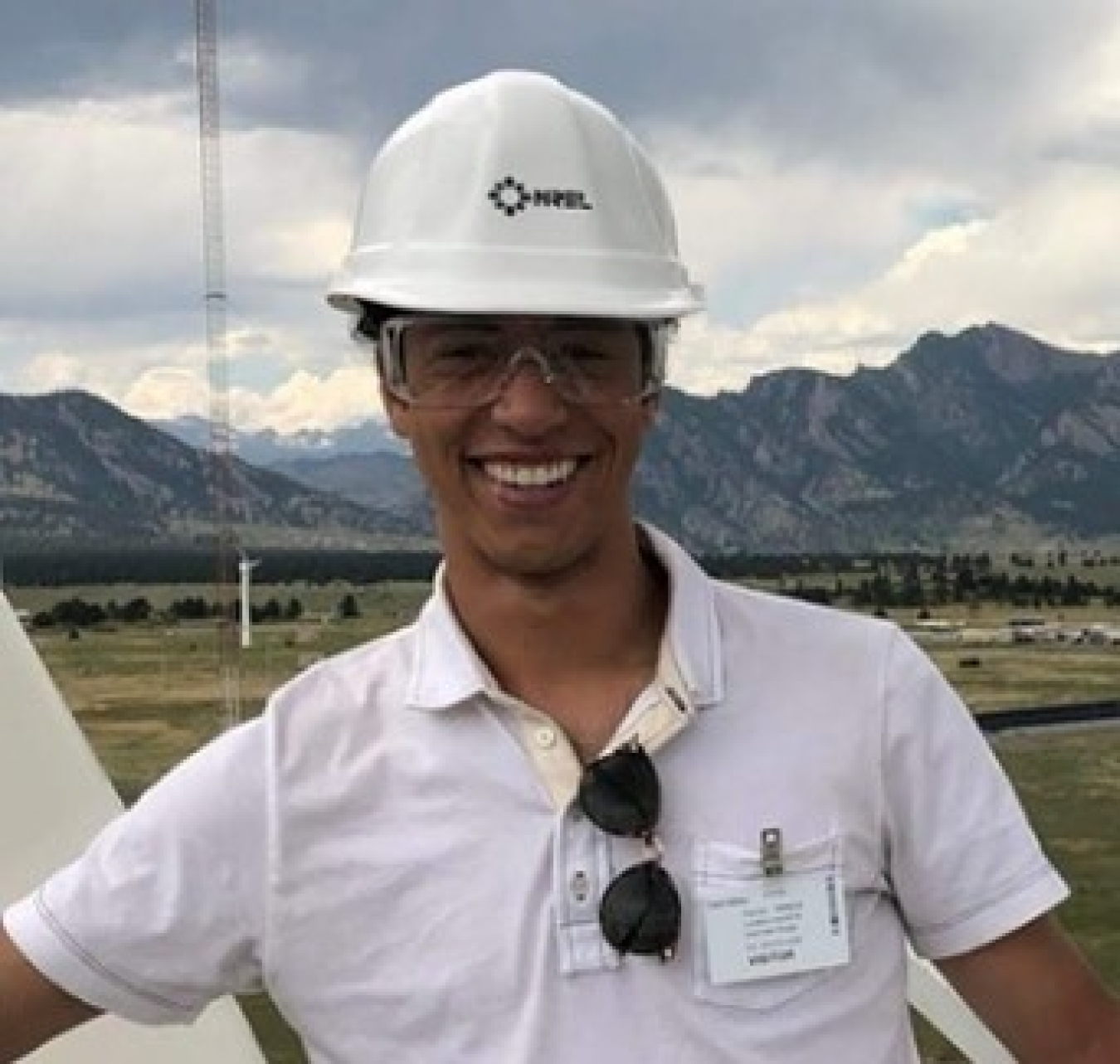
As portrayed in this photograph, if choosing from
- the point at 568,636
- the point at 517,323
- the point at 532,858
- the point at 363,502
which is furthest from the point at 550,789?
the point at 363,502

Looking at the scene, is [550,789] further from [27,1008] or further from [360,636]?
[360,636]

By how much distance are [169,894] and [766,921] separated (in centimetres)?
52

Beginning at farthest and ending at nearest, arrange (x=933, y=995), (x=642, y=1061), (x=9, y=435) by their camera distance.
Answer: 1. (x=9, y=435)
2. (x=933, y=995)
3. (x=642, y=1061)

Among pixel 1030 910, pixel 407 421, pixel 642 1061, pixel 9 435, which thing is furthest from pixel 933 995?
pixel 9 435

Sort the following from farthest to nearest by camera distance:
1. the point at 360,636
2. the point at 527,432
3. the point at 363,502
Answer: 1. the point at 363,502
2. the point at 360,636
3. the point at 527,432

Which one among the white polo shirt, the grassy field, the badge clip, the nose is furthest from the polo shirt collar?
the grassy field

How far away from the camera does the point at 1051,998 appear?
6.58 feet

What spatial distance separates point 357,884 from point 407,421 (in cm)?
41

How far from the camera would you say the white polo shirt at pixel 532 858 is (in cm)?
187

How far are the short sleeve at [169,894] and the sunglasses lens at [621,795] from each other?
295 millimetres

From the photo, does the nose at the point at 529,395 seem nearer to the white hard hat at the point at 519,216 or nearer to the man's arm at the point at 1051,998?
the white hard hat at the point at 519,216

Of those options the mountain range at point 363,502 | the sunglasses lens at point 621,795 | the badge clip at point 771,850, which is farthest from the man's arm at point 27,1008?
the mountain range at point 363,502

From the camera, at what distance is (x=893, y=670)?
1.95m

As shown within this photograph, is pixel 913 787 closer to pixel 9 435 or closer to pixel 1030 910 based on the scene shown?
pixel 1030 910
